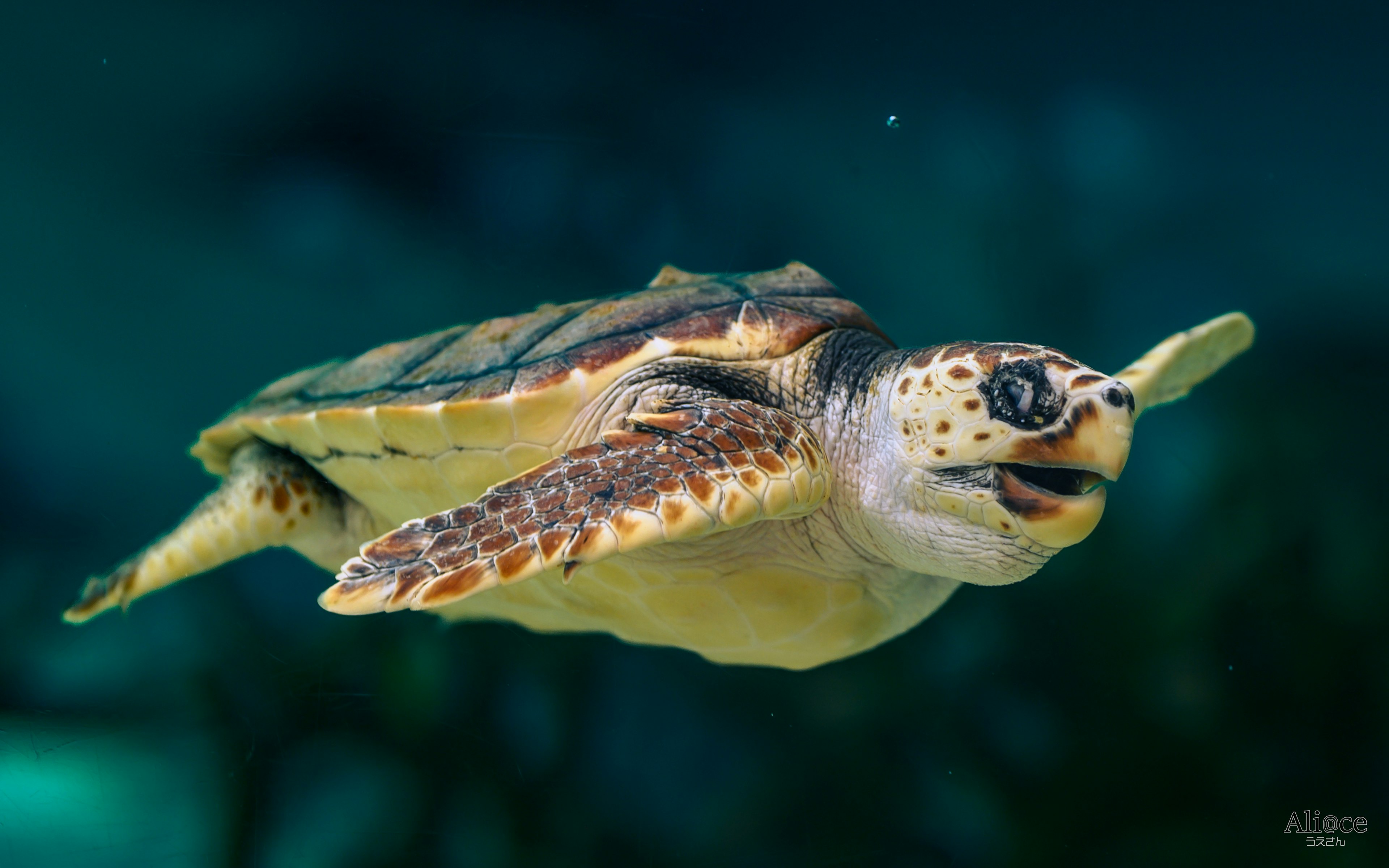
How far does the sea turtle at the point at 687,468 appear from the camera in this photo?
3.95 feet

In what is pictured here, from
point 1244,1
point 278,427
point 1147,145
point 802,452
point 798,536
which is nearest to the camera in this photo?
point 802,452

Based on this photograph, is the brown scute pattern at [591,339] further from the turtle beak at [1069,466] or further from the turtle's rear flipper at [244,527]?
the turtle beak at [1069,466]

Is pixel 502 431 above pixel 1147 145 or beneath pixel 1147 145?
beneath

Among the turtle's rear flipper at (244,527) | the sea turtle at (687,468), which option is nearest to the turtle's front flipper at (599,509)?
the sea turtle at (687,468)

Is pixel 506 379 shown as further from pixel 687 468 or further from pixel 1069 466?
pixel 1069 466

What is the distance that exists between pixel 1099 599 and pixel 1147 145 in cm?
239

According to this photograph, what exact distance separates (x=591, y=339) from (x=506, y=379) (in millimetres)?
Result: 269

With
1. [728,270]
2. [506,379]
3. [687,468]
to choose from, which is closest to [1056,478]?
[687,468]

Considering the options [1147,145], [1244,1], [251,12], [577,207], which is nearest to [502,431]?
[577,207]

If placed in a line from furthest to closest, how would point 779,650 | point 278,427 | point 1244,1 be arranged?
point 1244,1
point 278,427
point 779,650

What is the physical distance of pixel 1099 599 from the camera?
3.10 meters

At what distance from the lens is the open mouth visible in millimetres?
1349

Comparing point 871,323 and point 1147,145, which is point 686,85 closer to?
point 871,323

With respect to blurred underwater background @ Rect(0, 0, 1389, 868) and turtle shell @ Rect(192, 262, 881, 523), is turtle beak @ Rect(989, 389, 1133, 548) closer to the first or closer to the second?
turtle shell @ Rect(192, 262, 881, 523)
